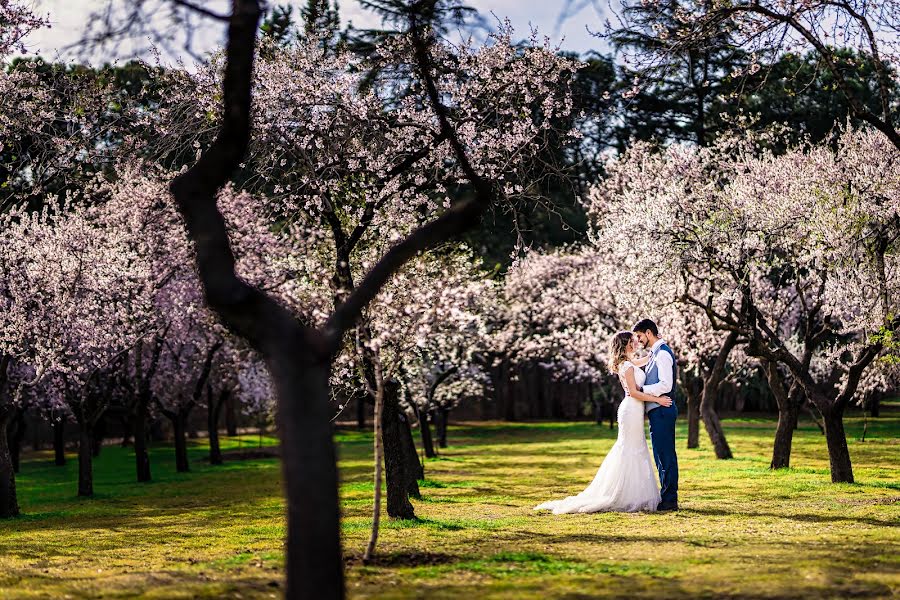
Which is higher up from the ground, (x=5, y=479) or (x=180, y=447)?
(x=5, y=479)

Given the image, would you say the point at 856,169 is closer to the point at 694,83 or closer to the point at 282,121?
the point at 282,121

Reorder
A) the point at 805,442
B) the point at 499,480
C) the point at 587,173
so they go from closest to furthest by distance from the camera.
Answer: the point at 499,480
the point at 805,442
the point at 587,173

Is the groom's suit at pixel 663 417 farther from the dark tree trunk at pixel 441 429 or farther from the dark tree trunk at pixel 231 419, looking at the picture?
the dark tree trunk at pixel 231 419

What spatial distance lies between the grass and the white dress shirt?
5.34 ft

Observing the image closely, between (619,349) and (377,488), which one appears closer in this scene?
(377,488)

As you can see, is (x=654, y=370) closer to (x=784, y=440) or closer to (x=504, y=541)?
(x=504, y=541)

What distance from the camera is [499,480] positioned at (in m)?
23.4

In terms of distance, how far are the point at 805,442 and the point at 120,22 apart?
29.2 meters

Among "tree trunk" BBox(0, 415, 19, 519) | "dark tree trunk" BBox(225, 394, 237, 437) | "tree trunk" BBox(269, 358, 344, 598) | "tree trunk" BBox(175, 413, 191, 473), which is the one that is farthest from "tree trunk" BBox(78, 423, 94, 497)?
"dark tree trunk" BBox(225, 394, 237, 437)

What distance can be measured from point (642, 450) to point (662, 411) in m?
0.62

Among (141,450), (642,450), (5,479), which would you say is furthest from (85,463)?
(642,450)

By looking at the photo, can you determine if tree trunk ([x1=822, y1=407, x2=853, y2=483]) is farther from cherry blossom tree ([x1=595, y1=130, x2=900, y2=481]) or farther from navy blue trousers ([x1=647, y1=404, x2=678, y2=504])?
navy blue trousers ([x1=647, y1=404, x2=678, y2=504])

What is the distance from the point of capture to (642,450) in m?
13.2

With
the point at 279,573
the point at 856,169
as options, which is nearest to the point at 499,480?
the point at 856,169
